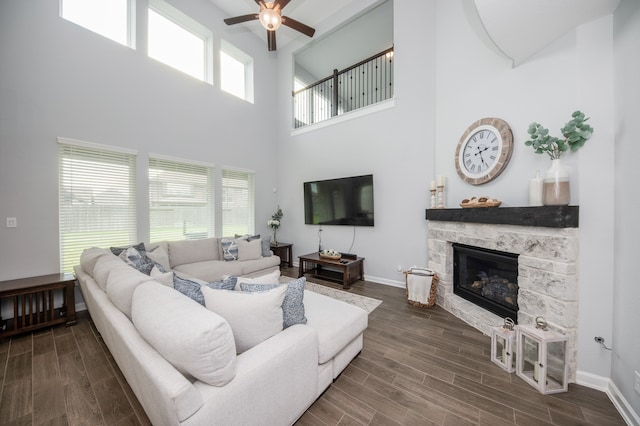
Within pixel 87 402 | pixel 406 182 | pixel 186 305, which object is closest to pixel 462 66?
pixel 406 182

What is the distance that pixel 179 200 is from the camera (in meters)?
4.13

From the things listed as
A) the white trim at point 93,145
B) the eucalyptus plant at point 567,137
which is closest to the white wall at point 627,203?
the eucalyptus plant at point 567,137

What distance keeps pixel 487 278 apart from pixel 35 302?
201 inches

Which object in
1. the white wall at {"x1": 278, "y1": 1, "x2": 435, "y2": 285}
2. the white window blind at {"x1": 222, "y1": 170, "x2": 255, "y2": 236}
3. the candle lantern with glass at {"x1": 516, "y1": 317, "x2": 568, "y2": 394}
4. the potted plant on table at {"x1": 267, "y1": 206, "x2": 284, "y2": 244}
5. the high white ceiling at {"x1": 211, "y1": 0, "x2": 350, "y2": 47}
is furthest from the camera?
the potted plant on table at {"x1": 267, "y1": 206, "x2": 284, "y2": 244}

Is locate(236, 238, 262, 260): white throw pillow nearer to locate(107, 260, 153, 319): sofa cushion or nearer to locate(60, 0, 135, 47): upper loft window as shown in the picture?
locate(107, 260, 153, 319): sofa cushion

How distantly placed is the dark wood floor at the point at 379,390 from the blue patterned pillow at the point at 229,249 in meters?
1.92

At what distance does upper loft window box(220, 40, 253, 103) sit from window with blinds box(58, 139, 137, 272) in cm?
251

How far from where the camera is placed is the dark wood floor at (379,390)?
1.46 m

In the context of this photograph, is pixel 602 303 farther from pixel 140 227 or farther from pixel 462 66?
pixel 140 227

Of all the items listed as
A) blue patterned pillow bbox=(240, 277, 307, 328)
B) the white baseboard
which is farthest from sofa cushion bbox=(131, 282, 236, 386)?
the white baseboard

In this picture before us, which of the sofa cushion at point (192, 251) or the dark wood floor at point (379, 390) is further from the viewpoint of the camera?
the sofa cushion at point (192, 251)

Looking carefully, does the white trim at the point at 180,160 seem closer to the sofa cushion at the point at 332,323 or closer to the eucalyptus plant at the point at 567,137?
the sofa cushion at the point at 332,323

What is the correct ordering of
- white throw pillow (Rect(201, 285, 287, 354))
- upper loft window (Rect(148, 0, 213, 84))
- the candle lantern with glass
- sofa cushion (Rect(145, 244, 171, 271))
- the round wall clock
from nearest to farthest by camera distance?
1. white throw pillow (Rect(201, 285, 287, 354))
2. the candle lantern with glass
3. the round wall clock
4. sofa cushion (Rect(145, 244, 171, 271))
5. upper loft window (Rect(148, 0, 213, 84))

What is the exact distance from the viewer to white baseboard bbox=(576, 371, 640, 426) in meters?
1.43
